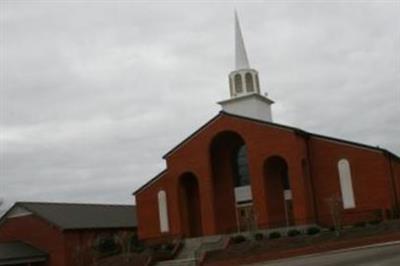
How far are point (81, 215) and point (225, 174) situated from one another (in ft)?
49.8

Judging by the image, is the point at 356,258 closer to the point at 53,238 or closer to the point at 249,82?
the point at 249,82

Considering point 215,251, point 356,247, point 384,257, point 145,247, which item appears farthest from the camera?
point 145,247

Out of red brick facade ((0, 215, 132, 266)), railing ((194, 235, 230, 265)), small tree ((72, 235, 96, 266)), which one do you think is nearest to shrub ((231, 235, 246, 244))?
railing ((194, 235, 230, 265))

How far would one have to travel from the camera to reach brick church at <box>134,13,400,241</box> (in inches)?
→ 1768

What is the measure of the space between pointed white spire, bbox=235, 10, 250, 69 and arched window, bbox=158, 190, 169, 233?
12.0 metres

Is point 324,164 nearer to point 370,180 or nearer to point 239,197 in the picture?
point 370,180

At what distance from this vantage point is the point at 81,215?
194ft

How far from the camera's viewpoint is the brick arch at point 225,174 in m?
49.5

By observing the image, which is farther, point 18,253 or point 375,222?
point 18,253

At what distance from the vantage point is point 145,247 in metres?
48.4

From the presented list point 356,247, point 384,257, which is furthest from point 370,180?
point 384,257

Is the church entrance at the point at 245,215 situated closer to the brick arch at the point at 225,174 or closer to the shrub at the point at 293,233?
the brick arch at the point at 225,174

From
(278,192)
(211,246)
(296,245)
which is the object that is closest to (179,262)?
(211,246)

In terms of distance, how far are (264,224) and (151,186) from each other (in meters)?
9.84
